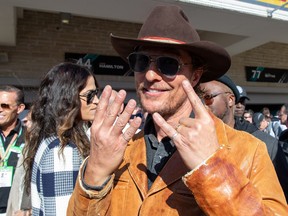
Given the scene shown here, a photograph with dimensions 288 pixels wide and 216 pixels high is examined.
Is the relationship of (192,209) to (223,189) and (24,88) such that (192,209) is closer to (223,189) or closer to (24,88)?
(223,189)

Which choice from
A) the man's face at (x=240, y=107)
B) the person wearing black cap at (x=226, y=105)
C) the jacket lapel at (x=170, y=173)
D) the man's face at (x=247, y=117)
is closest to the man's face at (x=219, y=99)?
the person wearing black cap at (x=226, y=105)

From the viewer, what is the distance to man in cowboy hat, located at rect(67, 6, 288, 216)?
1109 millimetres

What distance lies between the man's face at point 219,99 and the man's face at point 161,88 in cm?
184

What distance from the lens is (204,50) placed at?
5.05 ft

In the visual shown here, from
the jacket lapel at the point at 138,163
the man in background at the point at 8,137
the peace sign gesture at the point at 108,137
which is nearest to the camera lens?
the peace sign gesture at the point at 108,137

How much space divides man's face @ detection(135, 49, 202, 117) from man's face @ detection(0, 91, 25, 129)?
298cm

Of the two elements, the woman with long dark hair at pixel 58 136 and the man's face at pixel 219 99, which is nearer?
the woman with long dark hair at pixel 58 136

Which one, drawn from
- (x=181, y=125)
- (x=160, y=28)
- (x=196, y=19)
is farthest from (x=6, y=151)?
(x=196, y=19)

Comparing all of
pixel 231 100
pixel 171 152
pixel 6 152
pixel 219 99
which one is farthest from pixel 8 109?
pixel 171 152

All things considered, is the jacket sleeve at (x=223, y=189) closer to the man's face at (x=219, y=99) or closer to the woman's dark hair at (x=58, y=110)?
the woman's dark hair at (x=58, y=110)

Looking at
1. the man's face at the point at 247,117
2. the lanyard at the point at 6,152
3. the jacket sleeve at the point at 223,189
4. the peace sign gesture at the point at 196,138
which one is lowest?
the man's face at the point at 247,117

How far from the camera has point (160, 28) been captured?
1.61 meters

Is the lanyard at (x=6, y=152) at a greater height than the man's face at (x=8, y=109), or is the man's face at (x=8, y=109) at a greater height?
the man's face at (x=8, y=109)

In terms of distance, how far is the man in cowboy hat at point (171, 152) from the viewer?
1.11m
